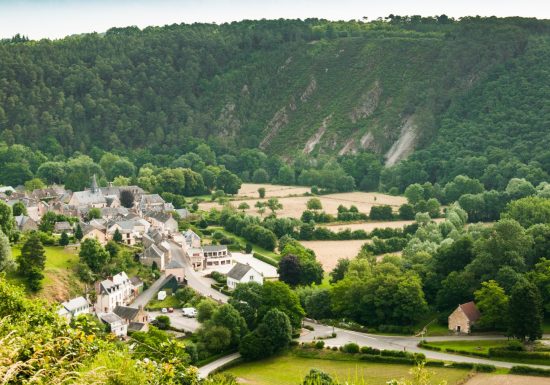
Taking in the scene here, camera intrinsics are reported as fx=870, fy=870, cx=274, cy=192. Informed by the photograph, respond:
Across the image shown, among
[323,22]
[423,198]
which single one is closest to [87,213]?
[423,198]

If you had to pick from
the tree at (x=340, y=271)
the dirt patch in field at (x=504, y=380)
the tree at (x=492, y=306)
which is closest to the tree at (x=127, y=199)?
the tree at (x=340, y=271)

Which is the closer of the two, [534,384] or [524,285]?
[534,384]

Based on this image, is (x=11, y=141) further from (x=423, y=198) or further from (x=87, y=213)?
(x=423, y=198)

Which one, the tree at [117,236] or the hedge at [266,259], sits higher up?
the tree at [117,236]

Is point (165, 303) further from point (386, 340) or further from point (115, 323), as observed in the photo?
point (386, 340)

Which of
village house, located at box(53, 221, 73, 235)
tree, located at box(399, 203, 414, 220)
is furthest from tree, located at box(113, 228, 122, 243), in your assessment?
tree, located at box(399, 203, 414, 220)

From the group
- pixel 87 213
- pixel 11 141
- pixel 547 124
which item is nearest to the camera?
pixel 87 213

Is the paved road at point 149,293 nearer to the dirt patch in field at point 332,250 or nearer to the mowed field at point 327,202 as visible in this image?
the dirt patch in field at point 332,250
